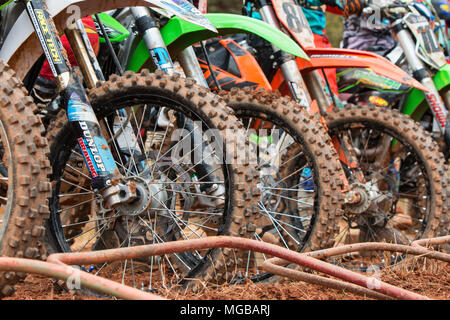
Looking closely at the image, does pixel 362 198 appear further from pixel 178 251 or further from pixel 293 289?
pixel 178 251

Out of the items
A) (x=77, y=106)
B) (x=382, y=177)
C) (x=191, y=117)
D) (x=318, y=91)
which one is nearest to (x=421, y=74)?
(x=382, y=177)

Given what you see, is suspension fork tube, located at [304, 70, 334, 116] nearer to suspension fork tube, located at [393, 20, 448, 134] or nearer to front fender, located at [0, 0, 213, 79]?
suspension fork tube, located at [393, 20, 448, 134]

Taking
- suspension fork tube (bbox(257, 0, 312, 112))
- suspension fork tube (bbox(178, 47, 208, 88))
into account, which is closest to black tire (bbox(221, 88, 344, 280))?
suspension fork tube (bbox(178, 47, 208, 88))

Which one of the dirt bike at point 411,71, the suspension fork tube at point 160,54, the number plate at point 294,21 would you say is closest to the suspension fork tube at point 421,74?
the dirt bike at point 411,71

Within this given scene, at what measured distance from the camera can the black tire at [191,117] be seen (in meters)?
2.46

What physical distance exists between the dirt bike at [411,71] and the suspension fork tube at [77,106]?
2644 millimetres

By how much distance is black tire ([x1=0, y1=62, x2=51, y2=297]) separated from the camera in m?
1.98

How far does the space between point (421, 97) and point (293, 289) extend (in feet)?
9.69

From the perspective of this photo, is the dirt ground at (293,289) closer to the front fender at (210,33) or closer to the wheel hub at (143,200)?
the wheel hub at (143,200)

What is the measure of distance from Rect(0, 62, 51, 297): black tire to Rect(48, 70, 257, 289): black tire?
1.69 feet
